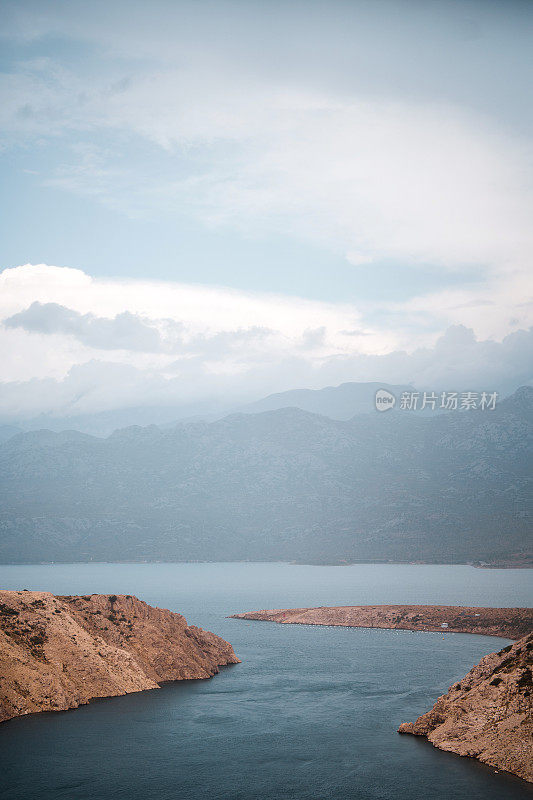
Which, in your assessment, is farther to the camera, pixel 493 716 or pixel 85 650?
pixel 85 650

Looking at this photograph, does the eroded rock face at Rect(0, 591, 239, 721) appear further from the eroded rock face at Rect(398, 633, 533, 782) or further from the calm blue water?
the eroded rock face at Rect(398, 633, 533, 782)

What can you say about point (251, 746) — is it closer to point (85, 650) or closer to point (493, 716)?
point (493, 716)

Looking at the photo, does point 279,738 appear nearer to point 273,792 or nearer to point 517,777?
point 273,792

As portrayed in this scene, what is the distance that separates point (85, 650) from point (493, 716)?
6264 centimetres

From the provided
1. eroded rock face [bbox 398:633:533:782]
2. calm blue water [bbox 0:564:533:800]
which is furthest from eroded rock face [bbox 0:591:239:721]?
eroded rock face [bbox 398:633:533:782]

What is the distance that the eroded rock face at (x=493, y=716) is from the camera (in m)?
76.3

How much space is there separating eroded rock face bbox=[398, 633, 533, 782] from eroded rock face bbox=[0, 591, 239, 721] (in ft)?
158

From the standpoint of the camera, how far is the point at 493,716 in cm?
8081

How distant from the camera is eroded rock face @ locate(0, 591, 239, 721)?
101 metres

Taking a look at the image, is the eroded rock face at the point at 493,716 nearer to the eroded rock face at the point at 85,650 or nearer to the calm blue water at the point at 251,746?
the calm blue water at the point at 251,746

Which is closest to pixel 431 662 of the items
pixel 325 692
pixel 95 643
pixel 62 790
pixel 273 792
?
pixel 325 692

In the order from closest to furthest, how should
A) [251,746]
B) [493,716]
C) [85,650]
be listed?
[493,716]
[251,746]
[85,650]

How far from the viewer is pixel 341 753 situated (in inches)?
3430

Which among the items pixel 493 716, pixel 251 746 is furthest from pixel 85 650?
pixel 493 716
